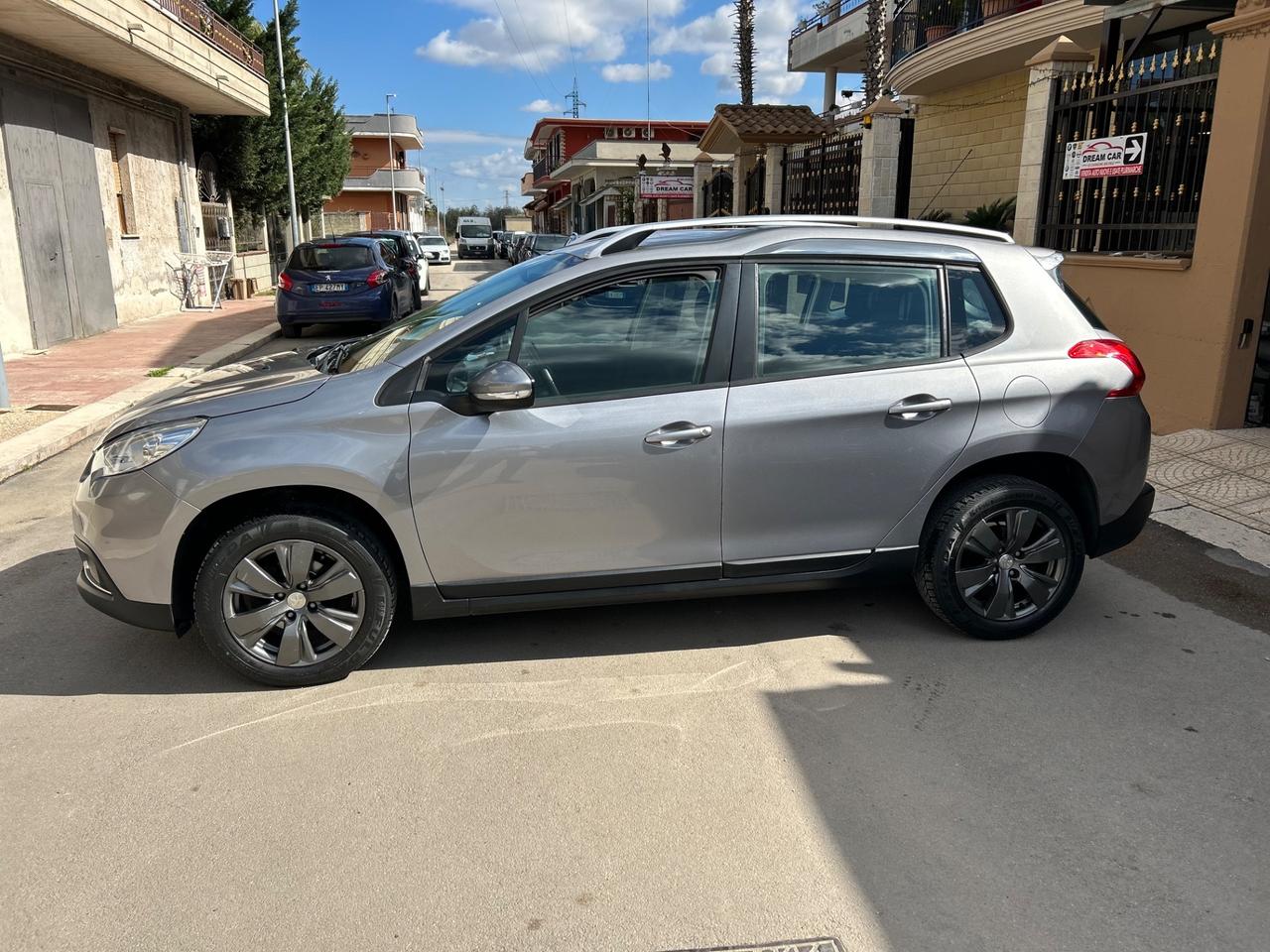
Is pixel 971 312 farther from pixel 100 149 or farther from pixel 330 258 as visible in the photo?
pixel 100 149

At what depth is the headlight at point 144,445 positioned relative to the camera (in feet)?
12.1

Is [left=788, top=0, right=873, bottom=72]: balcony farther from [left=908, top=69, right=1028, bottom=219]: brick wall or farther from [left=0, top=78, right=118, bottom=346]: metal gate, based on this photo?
[left=0, top=78, right=118, bottom=346]: metal gate

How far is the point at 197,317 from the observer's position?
18.9m

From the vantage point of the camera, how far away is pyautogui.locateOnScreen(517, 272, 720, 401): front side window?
→ 12.6 feet

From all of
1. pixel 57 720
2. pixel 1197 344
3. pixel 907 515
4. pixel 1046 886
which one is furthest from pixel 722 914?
pixel 1197 344

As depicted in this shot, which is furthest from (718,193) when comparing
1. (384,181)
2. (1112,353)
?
(384,181)

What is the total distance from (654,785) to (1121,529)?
8.42 feet

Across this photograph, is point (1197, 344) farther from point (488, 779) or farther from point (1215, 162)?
point (488, 779)

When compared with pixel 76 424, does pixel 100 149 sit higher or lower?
higher

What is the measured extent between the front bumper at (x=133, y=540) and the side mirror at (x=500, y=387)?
1.14 metres

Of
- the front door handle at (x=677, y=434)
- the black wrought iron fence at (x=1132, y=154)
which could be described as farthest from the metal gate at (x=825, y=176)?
the front door handle at (x=677, y=434)

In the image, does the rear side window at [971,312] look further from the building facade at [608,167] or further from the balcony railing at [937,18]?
the building facade at [608,167]

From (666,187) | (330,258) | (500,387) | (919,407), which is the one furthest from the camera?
(666,187)

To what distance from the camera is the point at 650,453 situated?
379 centimetres
